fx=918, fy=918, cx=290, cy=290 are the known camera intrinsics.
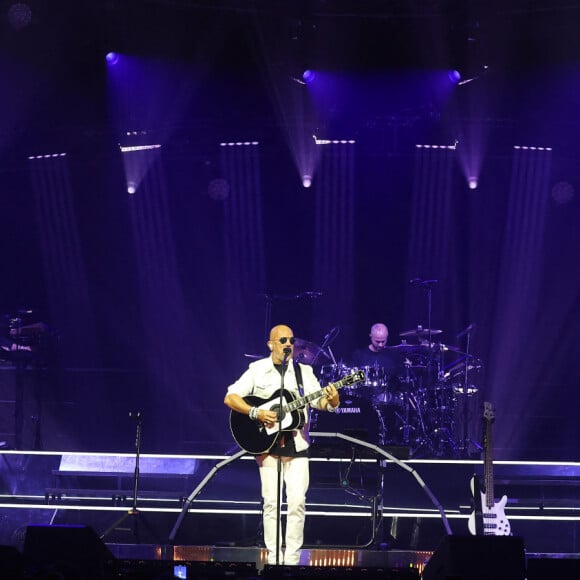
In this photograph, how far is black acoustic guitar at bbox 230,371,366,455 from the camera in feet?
25.9

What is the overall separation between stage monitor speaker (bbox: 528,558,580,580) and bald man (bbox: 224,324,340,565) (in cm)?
301

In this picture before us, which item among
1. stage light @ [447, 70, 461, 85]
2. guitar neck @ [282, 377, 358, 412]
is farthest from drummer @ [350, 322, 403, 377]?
guitar neck @ [282, 377, 358, 412]

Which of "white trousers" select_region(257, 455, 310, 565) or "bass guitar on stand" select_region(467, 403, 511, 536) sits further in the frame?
"bass guitar on stand" select_region(467, 403, 511, 536)

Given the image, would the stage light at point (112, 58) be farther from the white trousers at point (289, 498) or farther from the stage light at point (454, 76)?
the white trousers at point (289, 498)

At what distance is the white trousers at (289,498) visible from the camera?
7844 mm

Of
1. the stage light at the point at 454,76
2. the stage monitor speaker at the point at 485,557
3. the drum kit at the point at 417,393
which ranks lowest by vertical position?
the stage monitor speaker at the point at 485,557

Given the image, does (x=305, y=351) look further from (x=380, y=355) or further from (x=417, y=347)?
(x=417, y=347)

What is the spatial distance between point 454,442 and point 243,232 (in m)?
5.46

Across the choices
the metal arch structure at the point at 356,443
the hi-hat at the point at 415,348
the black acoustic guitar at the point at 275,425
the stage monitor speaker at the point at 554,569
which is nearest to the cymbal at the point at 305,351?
the hi-hat at the point at 415,348

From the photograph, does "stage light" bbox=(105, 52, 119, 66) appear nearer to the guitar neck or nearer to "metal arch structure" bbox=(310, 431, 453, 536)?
"metal arch structure" bbox=(310, 431, 453, 536)

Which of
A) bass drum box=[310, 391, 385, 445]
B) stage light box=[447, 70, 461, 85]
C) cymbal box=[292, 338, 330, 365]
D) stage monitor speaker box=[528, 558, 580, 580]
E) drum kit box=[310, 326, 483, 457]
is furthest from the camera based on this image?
stage light box=[447, 70, 461, 85]

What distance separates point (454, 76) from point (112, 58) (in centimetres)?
537

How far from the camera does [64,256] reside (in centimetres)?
1605

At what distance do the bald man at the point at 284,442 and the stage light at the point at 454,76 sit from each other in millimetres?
7635
